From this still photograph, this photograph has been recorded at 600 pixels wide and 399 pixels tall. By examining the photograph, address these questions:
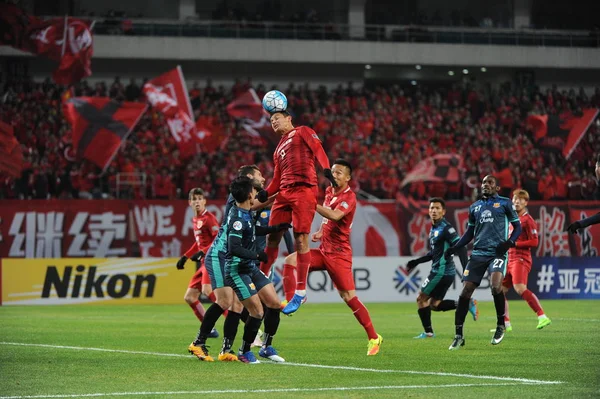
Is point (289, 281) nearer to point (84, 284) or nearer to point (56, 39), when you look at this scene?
point (84, 284)

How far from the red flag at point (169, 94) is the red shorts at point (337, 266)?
841 inches

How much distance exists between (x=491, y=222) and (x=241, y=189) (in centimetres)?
496

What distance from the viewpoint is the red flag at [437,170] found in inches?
1367

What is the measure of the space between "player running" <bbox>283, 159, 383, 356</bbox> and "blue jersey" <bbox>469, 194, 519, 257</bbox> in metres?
2.57

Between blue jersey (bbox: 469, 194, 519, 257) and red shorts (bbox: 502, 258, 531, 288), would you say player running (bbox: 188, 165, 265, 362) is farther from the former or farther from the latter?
red shorts (bbox: 502, 258, 531, 288)

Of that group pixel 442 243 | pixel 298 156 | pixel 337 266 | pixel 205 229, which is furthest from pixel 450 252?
pixel 298 156

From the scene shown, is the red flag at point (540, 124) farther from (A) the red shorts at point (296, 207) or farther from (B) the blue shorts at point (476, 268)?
(A) the red shorts at point (296, 207)

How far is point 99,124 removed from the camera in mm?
33156

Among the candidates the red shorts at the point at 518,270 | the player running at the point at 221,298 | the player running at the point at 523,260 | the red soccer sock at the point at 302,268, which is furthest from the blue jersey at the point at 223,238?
the red shorts at the point at 518,270

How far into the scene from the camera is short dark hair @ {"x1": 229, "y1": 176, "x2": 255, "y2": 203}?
39.4 feet

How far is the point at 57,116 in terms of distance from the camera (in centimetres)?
3800

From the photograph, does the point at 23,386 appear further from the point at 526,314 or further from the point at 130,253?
the point at 130,253

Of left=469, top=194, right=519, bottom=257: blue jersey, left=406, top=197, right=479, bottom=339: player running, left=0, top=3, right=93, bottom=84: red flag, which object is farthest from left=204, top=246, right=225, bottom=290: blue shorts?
left=0, top=3, right=93, bottom=84: red flag

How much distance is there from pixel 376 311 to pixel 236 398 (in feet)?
56.3
